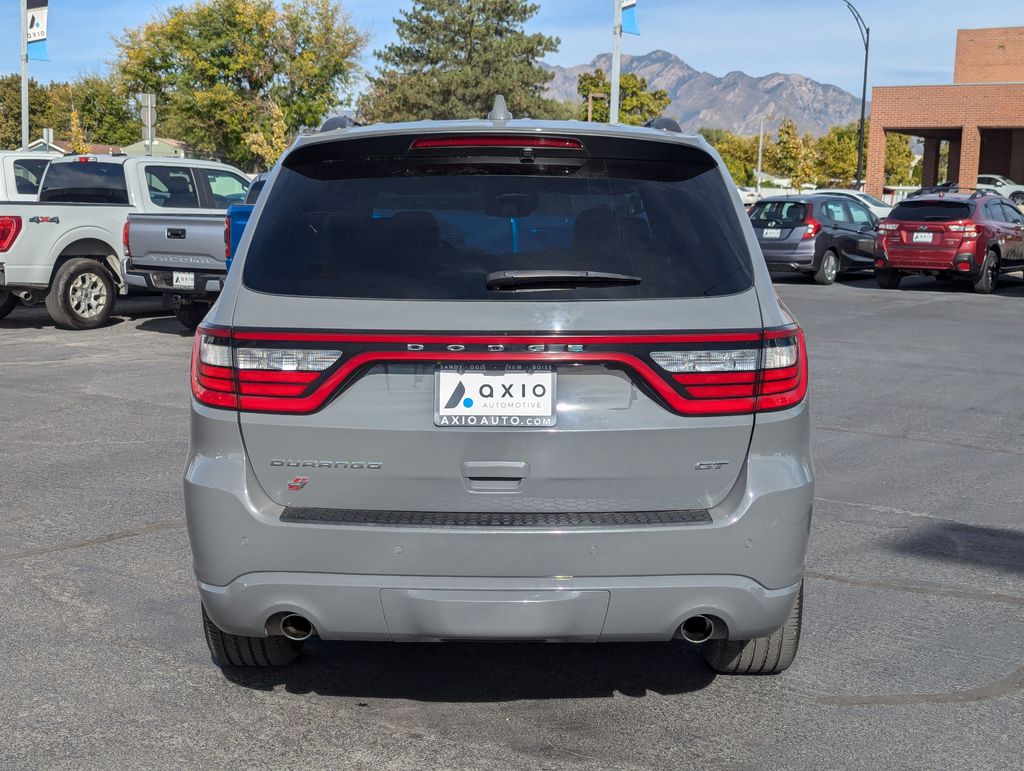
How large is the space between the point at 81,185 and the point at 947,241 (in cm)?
1416

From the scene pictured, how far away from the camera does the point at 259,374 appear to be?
142 inches

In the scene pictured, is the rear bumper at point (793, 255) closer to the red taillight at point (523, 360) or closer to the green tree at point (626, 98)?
the red taillight at point (523, 360)

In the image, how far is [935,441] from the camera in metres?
8.91

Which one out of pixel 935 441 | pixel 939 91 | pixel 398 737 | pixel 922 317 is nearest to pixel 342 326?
pixel 398 737

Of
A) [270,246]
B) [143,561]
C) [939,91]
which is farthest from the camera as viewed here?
[939,91]

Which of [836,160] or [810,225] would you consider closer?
[810,225]

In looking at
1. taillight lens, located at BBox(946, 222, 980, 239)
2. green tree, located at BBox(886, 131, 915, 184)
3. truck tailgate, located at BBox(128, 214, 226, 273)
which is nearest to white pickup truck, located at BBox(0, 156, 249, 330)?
truck tailgate, located at BBox(128, 214, 226, 273)

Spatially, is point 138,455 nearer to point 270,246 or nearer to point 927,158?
point 270,246

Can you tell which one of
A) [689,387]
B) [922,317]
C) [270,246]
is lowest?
[922,317]

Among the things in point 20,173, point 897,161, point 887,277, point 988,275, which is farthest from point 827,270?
point 897,161

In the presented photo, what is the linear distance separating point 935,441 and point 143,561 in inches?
222

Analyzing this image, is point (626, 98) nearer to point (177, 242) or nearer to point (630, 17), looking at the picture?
point (630, 17)

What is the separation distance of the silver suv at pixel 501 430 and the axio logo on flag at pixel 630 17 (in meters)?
25.7

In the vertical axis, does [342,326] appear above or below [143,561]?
above
